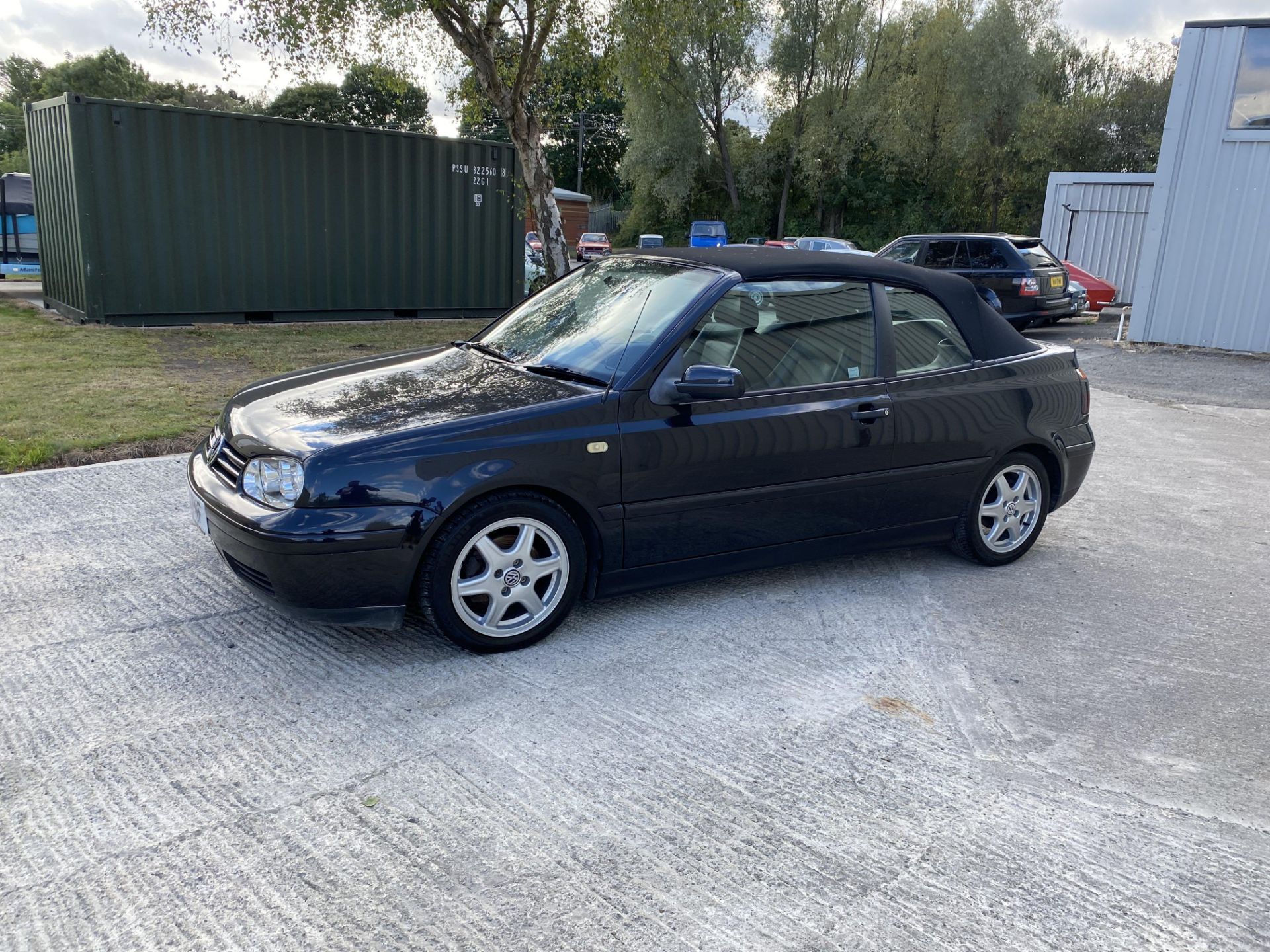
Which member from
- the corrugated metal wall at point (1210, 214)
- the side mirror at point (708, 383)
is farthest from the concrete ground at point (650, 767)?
the corrugated metal wall at point (1210, 214)

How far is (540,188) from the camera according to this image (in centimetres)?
1326

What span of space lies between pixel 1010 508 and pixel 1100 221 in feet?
62.1

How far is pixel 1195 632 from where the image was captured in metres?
4.45

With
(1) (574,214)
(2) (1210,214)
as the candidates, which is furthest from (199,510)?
(1) (574,214)

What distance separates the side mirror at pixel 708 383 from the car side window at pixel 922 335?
3.59 ft

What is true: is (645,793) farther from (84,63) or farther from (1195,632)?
(84,63)

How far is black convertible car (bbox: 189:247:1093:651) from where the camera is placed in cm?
360

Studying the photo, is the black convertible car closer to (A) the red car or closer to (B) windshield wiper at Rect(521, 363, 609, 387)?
(B) windshield wiper at Rect(521, 363, 609, 387)

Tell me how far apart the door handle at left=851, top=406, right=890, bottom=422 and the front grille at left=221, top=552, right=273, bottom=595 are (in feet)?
8.49

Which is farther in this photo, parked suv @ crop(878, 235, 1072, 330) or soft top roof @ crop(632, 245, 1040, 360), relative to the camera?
parked suv @ crop(878, 235, 1072, 330)

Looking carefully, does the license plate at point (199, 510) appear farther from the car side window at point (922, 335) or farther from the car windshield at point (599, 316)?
the car side window at point (922, 335)

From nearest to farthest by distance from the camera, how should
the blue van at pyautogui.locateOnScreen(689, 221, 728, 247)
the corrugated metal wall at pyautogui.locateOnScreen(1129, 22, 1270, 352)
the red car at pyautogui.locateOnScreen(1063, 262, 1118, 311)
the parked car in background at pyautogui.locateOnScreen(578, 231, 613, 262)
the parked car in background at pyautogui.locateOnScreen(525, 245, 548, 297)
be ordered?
the corrugated metal wall at pyautogui.locateOnScreen(1129, 22, 1270, 352), the parked car in background at pyautogui.locateOnScreen(525, 245, 548, 297), the red car at pyautogui.locateOnScreen(1063, 262, 1118, 311), the blue van at pyautogui.locateOnScreen(689, 221, 728, 247), the parked car in background at pyautogui.locateOnScreen(578, 231, 613, 262)

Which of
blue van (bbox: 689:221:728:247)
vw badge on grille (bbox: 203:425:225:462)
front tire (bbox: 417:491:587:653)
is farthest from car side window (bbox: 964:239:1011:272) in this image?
blue van (bbox: 689:221:728:247)

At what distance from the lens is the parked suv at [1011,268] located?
15.8 m
